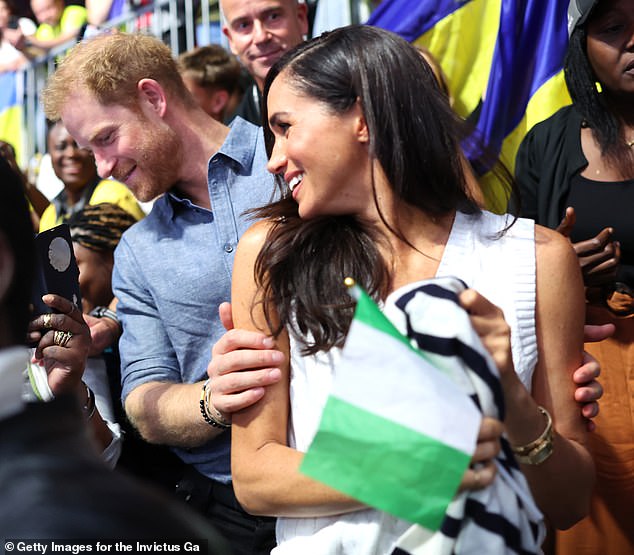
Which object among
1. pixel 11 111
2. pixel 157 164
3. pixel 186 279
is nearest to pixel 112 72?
pixel 157 164

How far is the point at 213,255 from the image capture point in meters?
2.84

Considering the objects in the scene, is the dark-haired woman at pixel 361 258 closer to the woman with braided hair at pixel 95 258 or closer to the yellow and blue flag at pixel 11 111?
the woman with braided hair at pixel 95 258

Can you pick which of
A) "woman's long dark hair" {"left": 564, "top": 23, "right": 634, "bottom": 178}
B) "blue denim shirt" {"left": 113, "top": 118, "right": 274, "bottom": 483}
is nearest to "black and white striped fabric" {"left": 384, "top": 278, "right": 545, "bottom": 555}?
"blue denim shirt" {"left": 113, "top": 118, "right": 274, "bottom": 483}

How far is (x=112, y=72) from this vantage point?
10.2ft

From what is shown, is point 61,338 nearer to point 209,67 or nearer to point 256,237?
point 256,237

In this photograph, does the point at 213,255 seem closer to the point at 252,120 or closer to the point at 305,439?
the point at 305,439

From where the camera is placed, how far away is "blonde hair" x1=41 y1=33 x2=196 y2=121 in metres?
3.08

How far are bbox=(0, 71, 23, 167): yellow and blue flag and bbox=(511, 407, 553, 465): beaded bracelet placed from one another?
579 cm

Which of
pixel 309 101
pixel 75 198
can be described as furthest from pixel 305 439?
pixel 75 198

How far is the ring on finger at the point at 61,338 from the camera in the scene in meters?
2.67

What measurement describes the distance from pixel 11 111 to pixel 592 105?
16.8 feet

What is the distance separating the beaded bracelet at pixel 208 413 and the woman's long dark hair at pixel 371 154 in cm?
53

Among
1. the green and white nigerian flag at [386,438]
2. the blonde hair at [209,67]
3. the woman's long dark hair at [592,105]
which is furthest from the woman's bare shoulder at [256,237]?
the blonde hair at [209,67]

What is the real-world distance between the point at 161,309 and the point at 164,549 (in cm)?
169
